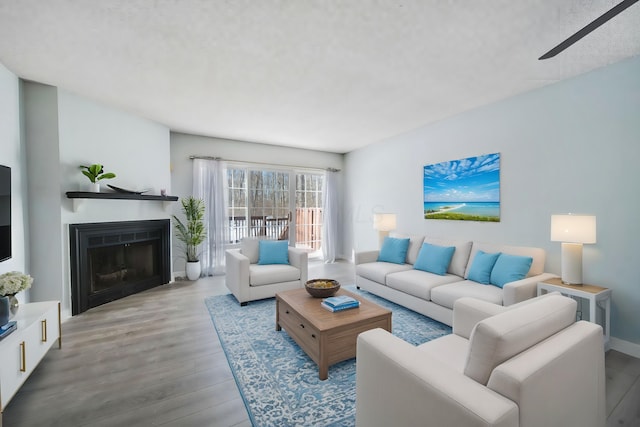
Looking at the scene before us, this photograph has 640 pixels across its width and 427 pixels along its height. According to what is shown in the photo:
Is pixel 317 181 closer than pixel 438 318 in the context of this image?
No

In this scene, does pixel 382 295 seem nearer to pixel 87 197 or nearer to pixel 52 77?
pixel 87 197

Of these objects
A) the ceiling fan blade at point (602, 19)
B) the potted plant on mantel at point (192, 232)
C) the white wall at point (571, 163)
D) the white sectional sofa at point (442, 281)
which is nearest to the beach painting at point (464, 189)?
the white wall at point (571, 163)

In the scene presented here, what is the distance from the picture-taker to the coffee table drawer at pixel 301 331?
2.15 metres

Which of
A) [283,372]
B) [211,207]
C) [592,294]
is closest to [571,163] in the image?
[592,294]

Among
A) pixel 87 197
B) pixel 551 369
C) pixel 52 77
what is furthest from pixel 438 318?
pixel 52 77

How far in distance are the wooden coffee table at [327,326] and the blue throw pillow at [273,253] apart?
1.43 meters

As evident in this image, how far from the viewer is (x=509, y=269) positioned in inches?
112

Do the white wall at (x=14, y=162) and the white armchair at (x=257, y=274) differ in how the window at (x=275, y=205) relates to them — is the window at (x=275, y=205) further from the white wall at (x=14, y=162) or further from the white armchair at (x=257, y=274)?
the white wall at (x=14, y=162)

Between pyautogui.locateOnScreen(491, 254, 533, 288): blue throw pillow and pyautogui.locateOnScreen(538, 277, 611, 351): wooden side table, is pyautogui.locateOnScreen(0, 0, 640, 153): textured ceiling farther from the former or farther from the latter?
pyautogui.locateOnScreen(538, 277, 611, 351): wooden side table

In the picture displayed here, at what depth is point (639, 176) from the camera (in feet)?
7.85

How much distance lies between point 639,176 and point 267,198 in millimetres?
5227

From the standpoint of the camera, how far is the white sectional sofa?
2646mm

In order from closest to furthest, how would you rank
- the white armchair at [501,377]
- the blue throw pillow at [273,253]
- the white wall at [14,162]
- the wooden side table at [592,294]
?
1. the white armchair at [501,377]
2. the wooden side table at [592,294]
3. the white wall at [14,162]
4. the blue throw pillow at [273,253]

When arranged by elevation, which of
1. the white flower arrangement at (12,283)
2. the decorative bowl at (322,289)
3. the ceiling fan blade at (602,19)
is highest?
the ceiling fan blade at (602,19)
